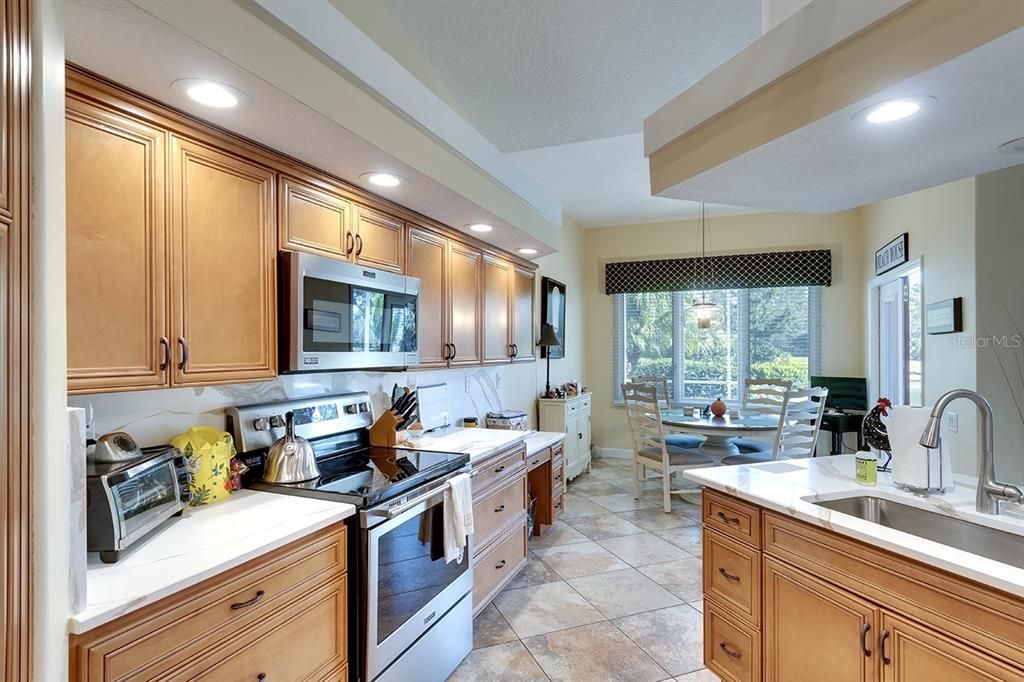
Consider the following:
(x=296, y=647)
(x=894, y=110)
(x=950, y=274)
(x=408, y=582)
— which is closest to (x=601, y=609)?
(x=408, y=582)

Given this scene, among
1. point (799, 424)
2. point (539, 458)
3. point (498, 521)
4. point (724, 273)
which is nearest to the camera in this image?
point (498, 521)

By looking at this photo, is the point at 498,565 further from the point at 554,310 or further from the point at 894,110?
the point at 554,310

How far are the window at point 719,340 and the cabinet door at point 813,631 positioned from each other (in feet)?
14.3

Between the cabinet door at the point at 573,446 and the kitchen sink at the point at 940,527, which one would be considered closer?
the kitchen sink at the point at 940,527

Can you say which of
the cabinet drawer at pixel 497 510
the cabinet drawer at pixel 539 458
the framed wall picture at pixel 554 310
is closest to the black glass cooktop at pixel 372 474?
the cabinet drawer at pixel 497 510

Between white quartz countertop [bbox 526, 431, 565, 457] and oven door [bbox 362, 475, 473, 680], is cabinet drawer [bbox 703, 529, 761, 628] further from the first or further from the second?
white quartz countertop [bbox 526, 431, 565, 457]

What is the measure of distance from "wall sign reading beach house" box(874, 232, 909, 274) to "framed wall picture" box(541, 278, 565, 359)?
9.39ft

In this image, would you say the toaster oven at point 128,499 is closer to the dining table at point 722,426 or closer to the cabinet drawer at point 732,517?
the cabinet drawer at point 732,517

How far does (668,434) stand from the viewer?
5484mm

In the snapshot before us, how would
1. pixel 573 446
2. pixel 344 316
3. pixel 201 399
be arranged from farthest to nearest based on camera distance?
pixel 573 446 < pixel 344 316 < pixel 201 399

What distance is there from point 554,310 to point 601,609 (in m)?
3.06

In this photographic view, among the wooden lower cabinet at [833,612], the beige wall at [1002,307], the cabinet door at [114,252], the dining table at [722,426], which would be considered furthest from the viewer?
the dining table at [722,426]

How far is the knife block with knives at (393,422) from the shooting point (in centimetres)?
268

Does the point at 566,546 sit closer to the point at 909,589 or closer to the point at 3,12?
the point at 909,589
